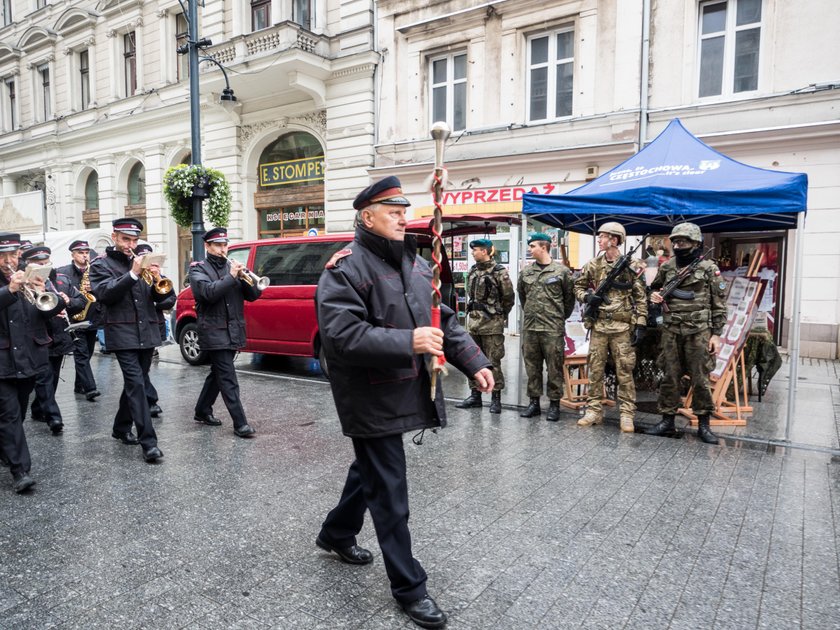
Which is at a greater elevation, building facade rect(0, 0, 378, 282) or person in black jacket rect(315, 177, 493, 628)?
building facade rect(0, 0, 378, 282)

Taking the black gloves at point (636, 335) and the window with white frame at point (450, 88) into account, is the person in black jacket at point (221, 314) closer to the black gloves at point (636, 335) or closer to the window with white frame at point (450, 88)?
the black gloves at point (636, 335)

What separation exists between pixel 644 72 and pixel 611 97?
783mm

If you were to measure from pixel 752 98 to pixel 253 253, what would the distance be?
30.6ft

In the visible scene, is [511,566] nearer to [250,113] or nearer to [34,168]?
[250,113]

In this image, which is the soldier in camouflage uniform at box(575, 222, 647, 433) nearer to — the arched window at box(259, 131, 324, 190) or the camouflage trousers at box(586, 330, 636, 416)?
the camouflage trousers at box(586, 330, 636, 416)

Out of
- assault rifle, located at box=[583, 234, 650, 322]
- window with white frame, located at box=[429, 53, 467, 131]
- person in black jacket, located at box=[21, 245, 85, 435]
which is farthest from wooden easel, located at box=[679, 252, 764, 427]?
window with white frame, located at box=[429, 53, 467, 131]

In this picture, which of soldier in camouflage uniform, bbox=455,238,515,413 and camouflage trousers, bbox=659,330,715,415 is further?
soldier in camouflage uniform, bbox=455,238,515,413

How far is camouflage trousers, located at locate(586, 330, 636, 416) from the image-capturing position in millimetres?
6098

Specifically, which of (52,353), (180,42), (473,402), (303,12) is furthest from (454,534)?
(180,42)

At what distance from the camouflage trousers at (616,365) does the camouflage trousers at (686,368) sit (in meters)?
0.31

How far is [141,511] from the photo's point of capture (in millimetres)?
3971

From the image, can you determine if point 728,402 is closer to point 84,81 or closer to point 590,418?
point 590,418

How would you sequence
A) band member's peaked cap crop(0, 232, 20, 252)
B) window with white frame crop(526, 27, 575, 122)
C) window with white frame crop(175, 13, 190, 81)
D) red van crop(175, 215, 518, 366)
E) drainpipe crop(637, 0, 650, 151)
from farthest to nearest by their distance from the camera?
window with white frame crop(175, 13, 190, 81)
window with white frame crop(526, 27, 575, 122)
drainpipe crop(637, 0, 650, 151)
red van crop(175, 215, 518, 366)
band member's peaked cap crop(0, 232, 20, 252)

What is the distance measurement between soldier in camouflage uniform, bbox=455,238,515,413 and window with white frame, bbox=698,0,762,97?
25.6ft
